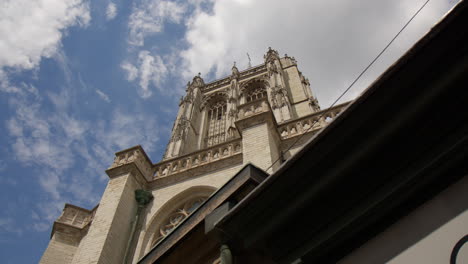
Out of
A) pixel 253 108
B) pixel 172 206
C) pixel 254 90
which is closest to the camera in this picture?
pixel 172 206

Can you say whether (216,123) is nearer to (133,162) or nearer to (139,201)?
(133,162)

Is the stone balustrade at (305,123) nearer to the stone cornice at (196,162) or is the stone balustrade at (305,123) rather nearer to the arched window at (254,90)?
the stone cornice at (196,162)

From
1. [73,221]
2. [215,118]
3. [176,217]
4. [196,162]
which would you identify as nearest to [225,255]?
[176,217]

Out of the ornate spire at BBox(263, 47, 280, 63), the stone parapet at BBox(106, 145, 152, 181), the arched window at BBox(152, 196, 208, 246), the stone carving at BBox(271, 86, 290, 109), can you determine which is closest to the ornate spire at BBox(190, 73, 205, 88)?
the ornate spire at BBox(263, 47, 280, 63)

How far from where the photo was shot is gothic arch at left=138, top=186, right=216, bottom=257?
10.2 meters

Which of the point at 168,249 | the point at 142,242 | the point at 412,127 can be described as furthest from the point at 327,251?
the point at 142,242

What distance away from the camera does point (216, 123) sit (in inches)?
998

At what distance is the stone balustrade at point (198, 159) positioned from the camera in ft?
37.5

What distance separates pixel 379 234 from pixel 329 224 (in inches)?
18.0

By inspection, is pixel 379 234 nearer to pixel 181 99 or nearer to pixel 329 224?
pixel 329 224

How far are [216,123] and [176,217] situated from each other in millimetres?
15232

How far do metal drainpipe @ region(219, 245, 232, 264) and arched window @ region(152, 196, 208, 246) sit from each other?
6.52 meters

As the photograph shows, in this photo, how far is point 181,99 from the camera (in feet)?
91.0

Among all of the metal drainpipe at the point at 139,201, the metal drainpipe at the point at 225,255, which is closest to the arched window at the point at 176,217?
the metal drainpipe at the point at 139,201
